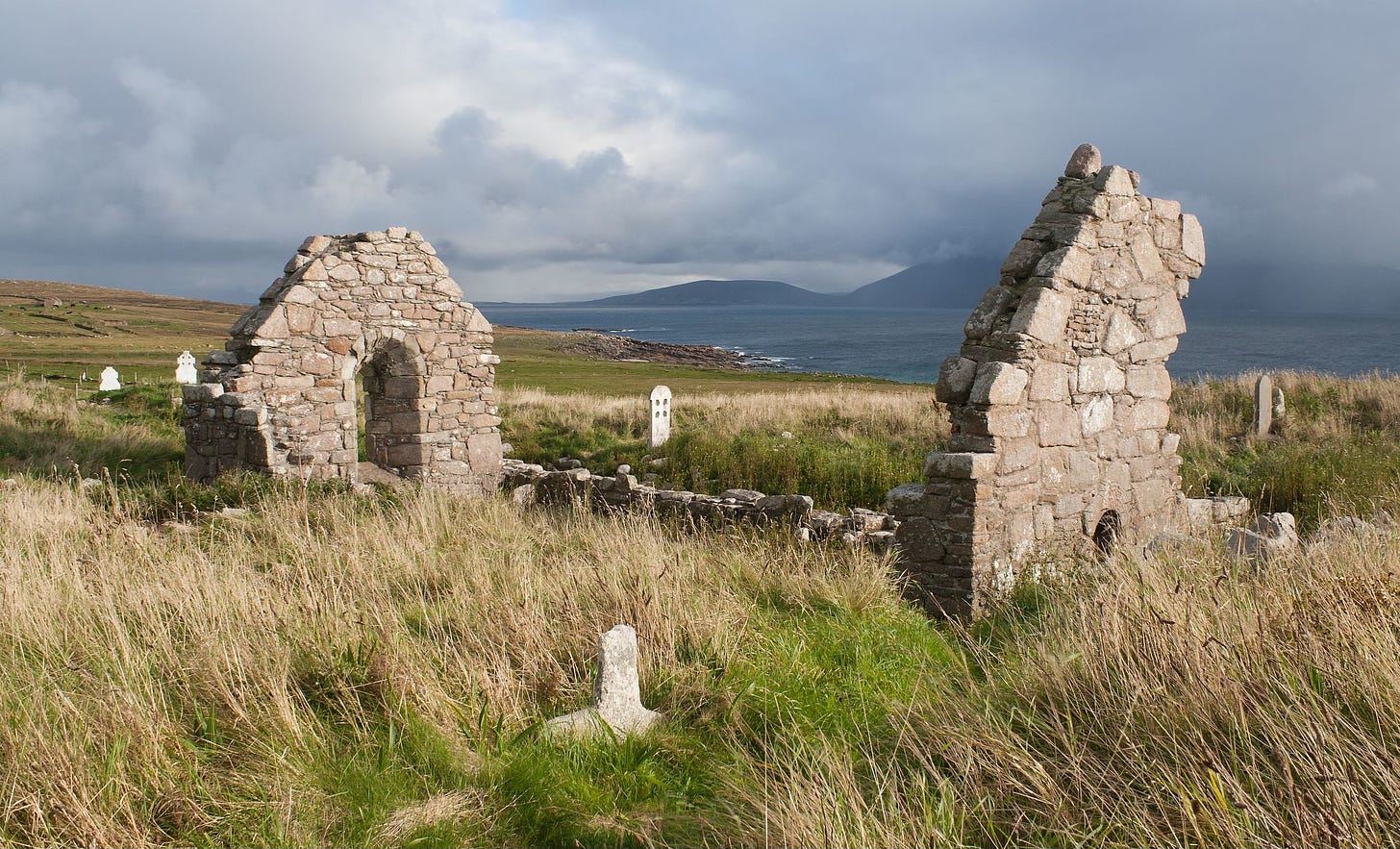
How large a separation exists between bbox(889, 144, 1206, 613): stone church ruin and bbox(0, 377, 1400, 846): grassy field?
45.2 inches

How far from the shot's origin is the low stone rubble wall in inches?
401

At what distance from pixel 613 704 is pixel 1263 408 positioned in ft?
53.7

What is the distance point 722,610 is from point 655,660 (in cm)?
62

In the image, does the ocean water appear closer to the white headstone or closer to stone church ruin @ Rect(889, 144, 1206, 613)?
the white headstone

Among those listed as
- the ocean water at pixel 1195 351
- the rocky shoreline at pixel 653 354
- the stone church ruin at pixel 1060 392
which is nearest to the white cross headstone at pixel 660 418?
the stone church ruin at pixel 1060 392

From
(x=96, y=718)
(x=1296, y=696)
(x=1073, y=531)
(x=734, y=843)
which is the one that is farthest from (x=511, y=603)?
(x=1073, y=531)

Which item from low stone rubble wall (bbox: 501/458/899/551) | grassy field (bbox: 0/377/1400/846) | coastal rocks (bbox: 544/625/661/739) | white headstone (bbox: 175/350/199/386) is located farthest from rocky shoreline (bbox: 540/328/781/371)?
coastal rocks (bbox: 544/625/661/739)

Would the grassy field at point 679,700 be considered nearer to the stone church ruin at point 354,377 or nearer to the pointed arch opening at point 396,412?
the stone church ruin at point 354,377

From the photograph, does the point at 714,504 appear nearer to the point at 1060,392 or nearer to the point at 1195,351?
the point at 1060,392

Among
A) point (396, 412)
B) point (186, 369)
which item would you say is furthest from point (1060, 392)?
point (186, 369)

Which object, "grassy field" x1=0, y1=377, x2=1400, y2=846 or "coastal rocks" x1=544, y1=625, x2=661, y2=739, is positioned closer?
"grassy field" x1=0, y1=377, x2=1400, y2=846

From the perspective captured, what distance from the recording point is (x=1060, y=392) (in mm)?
7418

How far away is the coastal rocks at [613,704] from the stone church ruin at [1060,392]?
3.55 m

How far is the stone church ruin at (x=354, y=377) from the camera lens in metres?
12.1
